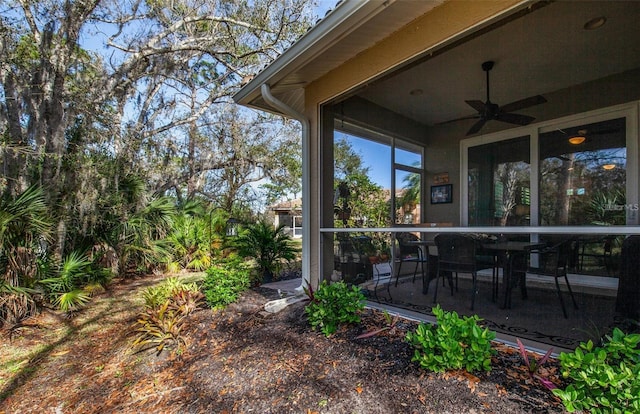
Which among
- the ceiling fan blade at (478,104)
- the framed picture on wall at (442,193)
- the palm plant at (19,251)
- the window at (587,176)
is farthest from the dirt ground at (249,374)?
the ceiling fan blade at (478,104)

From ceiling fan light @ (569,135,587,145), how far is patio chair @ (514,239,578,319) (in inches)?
73.7

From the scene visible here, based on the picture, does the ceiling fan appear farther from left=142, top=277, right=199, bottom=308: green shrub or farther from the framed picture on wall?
left=142, top=277, right=199, bottom=308: green shrub

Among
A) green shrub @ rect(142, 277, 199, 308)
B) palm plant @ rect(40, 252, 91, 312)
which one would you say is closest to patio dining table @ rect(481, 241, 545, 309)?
green shrub @ rect(142, 277, 199, 308)

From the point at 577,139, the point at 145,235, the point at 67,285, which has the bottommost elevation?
the point at 67,285

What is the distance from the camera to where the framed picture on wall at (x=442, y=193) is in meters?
4.59

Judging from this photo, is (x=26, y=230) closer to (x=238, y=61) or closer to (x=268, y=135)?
(x=238, y=61)

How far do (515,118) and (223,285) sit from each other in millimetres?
4614

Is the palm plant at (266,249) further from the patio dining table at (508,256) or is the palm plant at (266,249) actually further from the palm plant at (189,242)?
the patio dining table at (508,256)

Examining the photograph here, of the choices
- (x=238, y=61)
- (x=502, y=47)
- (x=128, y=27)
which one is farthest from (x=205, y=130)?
(x=502, y=47)

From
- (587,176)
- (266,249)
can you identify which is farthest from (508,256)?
(266,249)

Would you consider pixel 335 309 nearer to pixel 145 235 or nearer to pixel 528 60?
pixel 528 60

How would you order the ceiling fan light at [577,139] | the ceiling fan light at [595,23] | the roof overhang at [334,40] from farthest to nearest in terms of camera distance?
the ceiling fan light at [577,139]
the ceiling fan light at [595,23]
the roof overhang at [334,40]

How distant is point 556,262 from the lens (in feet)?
8.73

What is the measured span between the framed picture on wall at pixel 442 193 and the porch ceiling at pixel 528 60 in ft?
3.80
